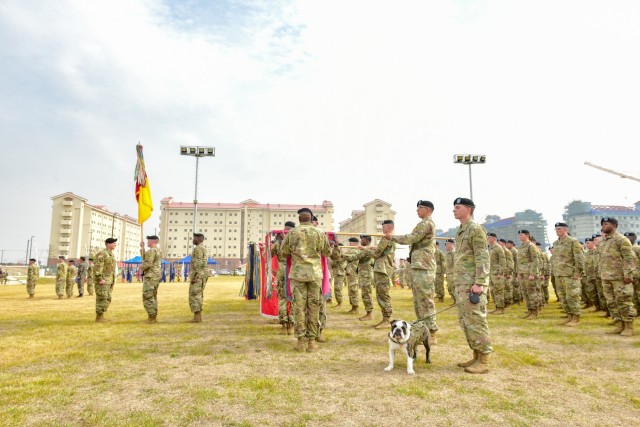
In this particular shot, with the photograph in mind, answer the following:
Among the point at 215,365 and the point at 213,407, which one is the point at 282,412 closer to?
the point at 213,407

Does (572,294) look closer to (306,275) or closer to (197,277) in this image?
(306,275)

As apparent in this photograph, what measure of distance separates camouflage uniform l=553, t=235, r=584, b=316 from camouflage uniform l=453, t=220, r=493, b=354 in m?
5.49

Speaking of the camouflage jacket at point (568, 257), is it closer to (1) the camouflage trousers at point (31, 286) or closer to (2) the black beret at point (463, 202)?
(2) the black beret at point (463, 202)

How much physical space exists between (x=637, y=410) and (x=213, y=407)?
4296 mm

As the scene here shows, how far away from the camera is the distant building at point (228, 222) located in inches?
4375

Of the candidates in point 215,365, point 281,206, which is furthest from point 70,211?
point 215,365

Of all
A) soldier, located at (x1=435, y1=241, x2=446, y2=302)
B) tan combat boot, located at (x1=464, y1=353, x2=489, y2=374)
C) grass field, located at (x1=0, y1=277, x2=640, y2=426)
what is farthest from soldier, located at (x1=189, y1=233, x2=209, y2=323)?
soldier, located at (x1=435, y1=241, x2=446, y2=302)

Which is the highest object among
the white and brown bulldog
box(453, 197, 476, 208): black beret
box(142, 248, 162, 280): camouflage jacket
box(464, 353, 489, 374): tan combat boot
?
box(453, 197, 476, 208): black beret

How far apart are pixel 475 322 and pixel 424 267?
5.20 feet

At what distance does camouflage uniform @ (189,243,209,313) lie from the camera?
380 inches

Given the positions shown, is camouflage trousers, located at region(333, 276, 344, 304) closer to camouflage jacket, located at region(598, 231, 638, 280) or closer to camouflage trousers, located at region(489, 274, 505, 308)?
camouflage trousers, located at region(489, 274, 505, 308)

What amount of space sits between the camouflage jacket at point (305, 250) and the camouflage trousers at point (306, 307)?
6.5 inches

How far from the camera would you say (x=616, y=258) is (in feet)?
26.8

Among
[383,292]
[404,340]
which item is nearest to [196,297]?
[383,292]
